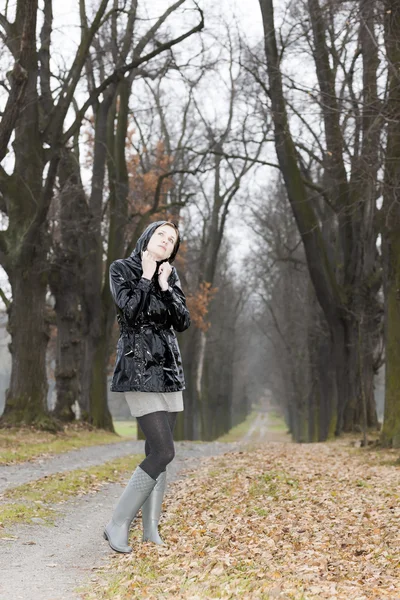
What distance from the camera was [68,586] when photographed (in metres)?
4.79

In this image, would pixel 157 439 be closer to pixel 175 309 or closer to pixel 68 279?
pixel 175 309

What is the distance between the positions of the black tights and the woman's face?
1149mm

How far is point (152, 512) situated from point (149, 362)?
1.18 m

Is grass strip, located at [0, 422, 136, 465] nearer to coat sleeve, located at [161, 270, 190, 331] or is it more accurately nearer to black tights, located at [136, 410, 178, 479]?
black tights, located at [136, 410, 178, 479]

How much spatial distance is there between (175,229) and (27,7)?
9.73m

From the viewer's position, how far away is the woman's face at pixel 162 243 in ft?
19.2

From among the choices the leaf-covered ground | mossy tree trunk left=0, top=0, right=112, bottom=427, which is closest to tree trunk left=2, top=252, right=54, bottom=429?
mossy tree trunk left=0, top=0, right=112, bottom=427

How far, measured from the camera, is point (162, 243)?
5.88m

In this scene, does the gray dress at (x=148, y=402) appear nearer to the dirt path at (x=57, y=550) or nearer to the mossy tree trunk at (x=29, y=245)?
the dirt path at (x=57, y=550)

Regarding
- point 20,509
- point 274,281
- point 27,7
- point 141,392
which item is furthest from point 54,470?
point 274,281

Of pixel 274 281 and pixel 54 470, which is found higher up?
pixel 274 281

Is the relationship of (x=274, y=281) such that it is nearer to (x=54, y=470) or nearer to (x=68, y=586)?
(x=54, y=470)

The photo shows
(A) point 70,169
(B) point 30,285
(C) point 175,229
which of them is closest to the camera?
(C) point 175,229

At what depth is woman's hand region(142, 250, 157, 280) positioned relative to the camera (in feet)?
18.9
